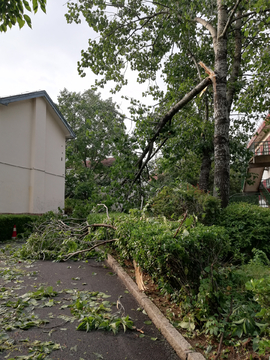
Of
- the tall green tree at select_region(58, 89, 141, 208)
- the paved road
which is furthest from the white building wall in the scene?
the paved road

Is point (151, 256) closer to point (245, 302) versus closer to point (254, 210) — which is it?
point (245, 302)

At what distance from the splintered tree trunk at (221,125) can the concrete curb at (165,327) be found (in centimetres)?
394

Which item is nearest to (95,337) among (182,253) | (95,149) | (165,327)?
(165,327)

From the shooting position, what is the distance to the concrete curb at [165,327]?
2.75 meters

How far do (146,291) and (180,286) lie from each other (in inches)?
35.1

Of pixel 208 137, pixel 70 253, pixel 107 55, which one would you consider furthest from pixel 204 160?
pixel 70 253

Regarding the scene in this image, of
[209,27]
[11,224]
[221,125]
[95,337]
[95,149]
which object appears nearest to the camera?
[95,337]

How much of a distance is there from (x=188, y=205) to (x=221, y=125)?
9.21 feet

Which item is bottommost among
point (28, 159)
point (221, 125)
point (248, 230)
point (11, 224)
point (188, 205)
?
point (11, 224)

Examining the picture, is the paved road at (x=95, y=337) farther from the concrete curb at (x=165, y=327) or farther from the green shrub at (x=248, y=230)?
the green shrub at (x=248, y=230)

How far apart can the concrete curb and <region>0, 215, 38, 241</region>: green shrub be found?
884 cm

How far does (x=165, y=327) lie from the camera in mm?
3299

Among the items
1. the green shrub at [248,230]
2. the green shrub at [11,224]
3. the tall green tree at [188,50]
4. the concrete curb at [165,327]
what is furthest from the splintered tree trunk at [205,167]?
the concrete curb at [165,327]

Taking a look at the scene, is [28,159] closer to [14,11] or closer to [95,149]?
[14,11]
